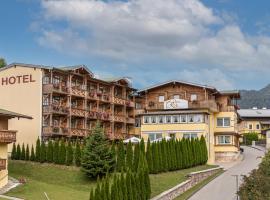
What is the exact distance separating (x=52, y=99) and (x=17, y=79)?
190 inches

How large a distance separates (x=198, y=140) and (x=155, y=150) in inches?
400

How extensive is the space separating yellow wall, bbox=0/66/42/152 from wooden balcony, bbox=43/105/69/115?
79 cm

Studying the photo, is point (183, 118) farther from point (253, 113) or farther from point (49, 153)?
point (253, 113)

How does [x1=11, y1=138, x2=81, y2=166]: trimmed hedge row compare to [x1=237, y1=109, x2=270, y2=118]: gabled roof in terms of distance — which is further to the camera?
[x1=237, y1=109, x2=270, y2=118]: gabled roof

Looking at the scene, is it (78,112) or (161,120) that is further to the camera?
(161,120)

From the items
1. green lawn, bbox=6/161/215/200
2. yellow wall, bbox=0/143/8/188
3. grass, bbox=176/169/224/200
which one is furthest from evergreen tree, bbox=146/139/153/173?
yellow wall, bbox=0/143/8/188

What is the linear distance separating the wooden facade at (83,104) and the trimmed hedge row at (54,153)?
20.2ft

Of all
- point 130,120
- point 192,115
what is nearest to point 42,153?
point 192,115

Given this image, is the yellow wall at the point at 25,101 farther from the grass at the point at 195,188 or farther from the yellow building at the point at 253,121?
the yellow building at the point at 253,121

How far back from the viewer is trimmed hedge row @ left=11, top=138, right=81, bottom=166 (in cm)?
4747

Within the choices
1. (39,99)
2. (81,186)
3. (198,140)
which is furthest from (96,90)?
(81,186)

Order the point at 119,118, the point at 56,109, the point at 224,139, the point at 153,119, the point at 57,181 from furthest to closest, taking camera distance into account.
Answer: the point at 119,118 < the point at 224,139 < the point at 153,119 < the point at 56,109 < the point at 57,181

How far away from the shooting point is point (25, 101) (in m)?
58.3

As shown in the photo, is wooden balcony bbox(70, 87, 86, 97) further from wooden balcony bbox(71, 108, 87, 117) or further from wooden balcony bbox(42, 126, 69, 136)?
wooden balcony bbox(42, 126, 69, 136)
